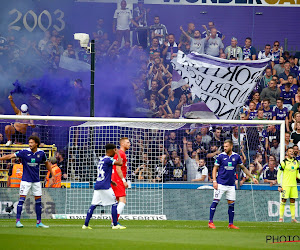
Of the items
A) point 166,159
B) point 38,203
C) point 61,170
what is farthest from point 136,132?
point 38,203

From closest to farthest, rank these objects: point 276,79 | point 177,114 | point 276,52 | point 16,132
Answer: point 16,132
point 177,114
point 276,79
point 276,52

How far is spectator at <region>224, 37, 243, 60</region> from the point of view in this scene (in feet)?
84.1

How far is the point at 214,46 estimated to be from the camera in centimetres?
2630

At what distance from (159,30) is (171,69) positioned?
A: 211cm

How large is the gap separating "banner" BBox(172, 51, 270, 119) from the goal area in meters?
1.55

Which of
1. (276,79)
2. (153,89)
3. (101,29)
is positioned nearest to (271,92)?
(276,79)

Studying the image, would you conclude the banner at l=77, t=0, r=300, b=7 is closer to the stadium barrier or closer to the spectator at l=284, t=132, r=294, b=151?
the spectator at l=284, t=132, r=294, b=151

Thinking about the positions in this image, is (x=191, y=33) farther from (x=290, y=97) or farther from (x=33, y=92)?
(x=33, y=92)

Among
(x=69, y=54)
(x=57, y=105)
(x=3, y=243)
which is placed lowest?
(x=3, y=243)

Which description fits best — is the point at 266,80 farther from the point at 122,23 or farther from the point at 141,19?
the point at 122,23

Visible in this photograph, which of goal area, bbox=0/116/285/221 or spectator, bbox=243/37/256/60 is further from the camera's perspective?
spectator, bbox=243/37/256/60

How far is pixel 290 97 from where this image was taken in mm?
24234

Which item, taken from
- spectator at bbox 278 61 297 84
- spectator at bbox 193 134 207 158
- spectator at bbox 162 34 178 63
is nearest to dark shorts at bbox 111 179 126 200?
spectator at bbox 193 134 207 158

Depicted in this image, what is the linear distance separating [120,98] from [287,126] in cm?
749
